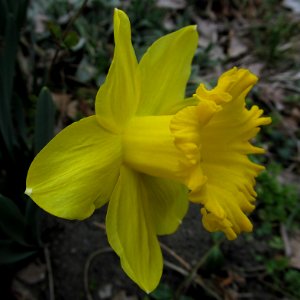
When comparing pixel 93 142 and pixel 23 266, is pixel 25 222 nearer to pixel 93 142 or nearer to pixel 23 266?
pixel 23 266

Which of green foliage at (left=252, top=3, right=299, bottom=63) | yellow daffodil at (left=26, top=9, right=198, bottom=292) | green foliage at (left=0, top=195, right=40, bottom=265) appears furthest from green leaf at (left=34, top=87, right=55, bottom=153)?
green foliage at (left=252, top=3, right=299, bottom=63)

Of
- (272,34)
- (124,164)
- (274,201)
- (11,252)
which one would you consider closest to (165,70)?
(124,164)

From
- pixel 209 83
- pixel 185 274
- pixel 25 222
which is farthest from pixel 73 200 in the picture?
pixel 209 83

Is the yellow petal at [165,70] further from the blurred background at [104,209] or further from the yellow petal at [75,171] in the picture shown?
the blurred background at [104,209]

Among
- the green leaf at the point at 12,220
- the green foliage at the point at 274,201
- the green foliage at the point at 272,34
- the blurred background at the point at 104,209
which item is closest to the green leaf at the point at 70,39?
the blurred background at the point at 104,209

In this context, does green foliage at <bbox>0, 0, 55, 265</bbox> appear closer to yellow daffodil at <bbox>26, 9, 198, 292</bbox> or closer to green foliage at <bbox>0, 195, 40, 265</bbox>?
green foliage at <bbox>0, 195, 40, 265</bbox>

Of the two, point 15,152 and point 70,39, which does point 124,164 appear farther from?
point 70,39
